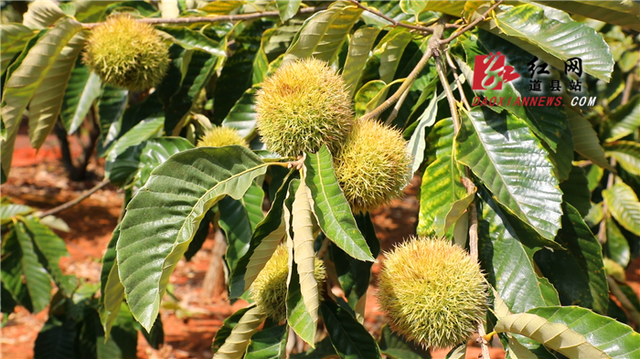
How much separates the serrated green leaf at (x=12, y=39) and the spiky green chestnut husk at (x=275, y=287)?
1033mm

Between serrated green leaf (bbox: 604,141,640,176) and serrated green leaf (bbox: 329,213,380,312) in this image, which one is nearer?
serrated green leaf (bbox: 329,213,380,312)

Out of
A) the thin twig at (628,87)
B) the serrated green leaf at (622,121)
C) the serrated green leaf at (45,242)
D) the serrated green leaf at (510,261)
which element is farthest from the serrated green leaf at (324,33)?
the thin twig at (628,87)

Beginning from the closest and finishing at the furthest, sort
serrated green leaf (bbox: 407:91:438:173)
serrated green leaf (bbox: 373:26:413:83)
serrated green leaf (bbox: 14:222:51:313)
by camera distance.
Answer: serrated green leaf (bbox: 407:91:438:173) → serrated green leaf (bbox: 373:26:413:83) → serrated green leaf (bbox: 14:222:51:313)

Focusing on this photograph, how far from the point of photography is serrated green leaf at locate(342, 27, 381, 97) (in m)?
1.22

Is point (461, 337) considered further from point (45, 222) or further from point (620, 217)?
point (45, 222)

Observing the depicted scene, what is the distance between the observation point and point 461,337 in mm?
918

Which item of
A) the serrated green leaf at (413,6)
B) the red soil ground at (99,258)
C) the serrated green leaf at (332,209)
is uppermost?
the serrated green leaf at (413,6)

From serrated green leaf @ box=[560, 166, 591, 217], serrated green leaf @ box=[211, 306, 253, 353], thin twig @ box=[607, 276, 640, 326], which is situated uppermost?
serrated green leaf @ box=[560, 166, 591, 217]

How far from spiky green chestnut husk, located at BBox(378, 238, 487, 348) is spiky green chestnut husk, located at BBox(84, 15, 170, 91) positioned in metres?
0.95

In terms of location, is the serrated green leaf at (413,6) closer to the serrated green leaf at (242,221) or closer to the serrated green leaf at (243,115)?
the serrated green leaf at (243,115)

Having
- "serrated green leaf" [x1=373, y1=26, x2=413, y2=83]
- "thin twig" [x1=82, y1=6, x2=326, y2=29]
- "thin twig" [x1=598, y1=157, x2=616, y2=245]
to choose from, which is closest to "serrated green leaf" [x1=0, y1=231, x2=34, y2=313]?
"thin twig" [x1=82, y1=6, x2=326, y2=29]

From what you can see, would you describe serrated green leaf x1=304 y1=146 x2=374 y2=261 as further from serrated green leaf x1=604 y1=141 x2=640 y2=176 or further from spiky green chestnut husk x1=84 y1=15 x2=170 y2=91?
serrated green leaf x1=604 y1=141 x2=640 y2=176

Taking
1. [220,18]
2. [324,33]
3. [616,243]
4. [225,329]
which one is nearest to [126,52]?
[220,18]

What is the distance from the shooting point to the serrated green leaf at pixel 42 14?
1.47 metres
